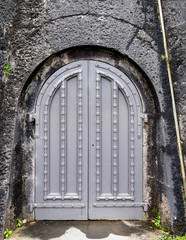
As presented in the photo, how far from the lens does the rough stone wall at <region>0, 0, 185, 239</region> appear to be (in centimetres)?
270

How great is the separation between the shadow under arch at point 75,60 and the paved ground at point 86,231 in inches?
9.8

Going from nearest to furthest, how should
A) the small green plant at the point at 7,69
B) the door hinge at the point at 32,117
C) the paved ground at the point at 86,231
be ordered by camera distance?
1. the paved ground at the point at 86,231
2. the small green plant at the point at 7,69
3. the door hinge at the point at 32,117

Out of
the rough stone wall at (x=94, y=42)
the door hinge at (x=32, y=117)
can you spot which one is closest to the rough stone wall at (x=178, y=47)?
the rough stone wall at (x=94, y=42)

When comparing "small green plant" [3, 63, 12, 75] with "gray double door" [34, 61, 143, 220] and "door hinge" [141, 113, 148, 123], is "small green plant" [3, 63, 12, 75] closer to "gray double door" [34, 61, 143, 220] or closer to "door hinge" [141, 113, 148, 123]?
"gray double door" [34, 61, 143, 220]

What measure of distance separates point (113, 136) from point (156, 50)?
1.20 metres

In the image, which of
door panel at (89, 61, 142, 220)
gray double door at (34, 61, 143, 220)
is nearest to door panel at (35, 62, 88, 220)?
gray double door at (34, 61, 143, 220)

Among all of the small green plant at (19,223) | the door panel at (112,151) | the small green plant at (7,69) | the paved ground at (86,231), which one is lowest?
the paved ground at (86,231)

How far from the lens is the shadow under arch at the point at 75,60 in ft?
9.43

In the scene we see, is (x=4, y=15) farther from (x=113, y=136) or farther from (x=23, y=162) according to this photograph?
(x=113, y=136)

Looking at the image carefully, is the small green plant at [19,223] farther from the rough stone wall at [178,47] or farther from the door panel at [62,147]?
the rough stone wall at [178,47]

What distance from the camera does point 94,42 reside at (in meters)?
2.78

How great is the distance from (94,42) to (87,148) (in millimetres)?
1327

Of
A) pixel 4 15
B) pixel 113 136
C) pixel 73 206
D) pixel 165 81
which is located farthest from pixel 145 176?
pixel 4 15

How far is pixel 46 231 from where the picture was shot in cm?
267
